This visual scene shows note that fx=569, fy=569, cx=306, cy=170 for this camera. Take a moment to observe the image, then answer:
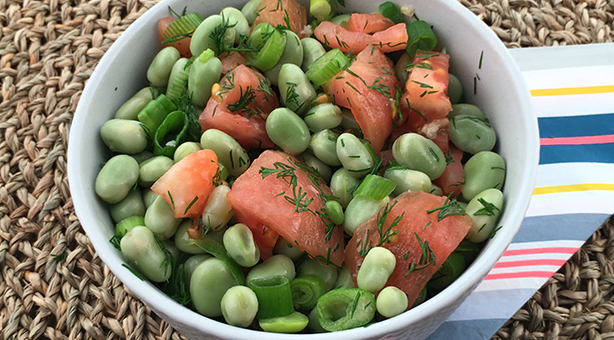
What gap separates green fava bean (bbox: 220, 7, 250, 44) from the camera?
2.04m

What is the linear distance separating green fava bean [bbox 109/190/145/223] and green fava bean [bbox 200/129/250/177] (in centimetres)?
28

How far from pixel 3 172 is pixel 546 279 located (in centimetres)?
239

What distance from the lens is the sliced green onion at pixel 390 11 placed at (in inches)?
83.5

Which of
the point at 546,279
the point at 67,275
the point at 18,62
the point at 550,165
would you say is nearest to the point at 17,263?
the point at 67,275

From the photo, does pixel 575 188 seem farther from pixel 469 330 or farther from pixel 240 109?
pixel 240 109

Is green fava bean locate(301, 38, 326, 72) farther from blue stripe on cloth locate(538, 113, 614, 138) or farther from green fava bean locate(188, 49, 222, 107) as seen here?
blue stripe on cloth locate(538, 113, 614, 138)

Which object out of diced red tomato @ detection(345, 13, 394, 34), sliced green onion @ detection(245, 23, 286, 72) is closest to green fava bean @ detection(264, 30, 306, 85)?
sliced green onion @ detection(245, 23, 286, 72)

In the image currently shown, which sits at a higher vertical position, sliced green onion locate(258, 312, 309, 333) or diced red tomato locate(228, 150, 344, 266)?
diced red tomato locate(228, 150, 344, 266)

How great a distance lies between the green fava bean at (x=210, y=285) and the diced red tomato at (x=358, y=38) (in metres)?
0.88

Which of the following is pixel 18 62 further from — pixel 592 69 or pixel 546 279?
pixel 592 69

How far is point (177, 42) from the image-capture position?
2.13 m

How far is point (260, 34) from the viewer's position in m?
1.98

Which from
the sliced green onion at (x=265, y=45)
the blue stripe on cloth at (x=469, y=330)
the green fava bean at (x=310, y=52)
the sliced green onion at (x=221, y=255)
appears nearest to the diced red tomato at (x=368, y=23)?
the green fava bean at (x=310, y=52)

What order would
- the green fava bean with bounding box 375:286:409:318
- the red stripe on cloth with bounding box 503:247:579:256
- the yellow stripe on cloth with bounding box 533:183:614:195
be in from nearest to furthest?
the green fava bean with bounding box 375:286:409:318
the red stripe on cloth with bounding box 503:247:579:256
the yellow stripe on cloth with bounding box 533:183:614:195
